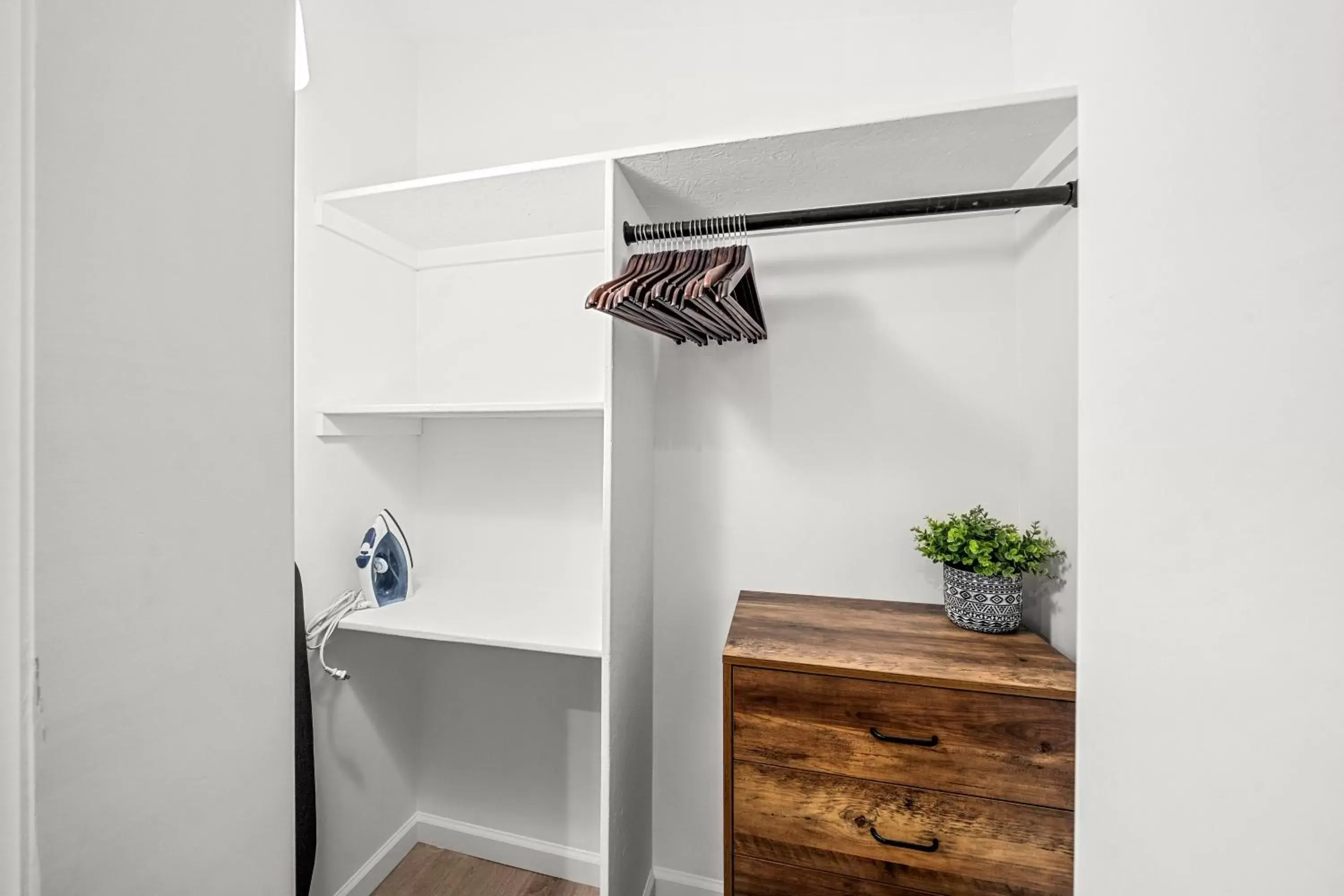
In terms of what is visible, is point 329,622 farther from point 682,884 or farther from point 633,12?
point 633,12

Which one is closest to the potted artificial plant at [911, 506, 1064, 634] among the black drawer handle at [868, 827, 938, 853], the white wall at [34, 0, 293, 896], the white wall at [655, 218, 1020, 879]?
the white wall at [655, 218, 1020, 879]

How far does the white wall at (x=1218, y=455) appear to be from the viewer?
17.4 inches

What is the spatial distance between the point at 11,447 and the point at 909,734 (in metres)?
1.11

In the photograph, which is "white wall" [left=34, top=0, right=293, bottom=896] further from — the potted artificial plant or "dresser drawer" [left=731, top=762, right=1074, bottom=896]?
the potted artificial plant

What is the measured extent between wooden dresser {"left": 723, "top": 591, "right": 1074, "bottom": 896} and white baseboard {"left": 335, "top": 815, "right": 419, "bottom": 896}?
1.13 m

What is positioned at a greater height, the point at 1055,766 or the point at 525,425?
the point at 525,425

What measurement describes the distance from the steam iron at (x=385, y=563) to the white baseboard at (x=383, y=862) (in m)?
0.77

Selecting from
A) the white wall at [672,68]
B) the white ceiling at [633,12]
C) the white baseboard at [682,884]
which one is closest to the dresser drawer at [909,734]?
the white baseboard at [682,884]

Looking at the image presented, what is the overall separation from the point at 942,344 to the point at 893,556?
0.55 metres

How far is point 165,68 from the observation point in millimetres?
258

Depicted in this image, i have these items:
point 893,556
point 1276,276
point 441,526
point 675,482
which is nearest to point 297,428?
point 441,526

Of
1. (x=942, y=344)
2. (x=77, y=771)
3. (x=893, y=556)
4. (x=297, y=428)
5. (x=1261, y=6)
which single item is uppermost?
(x=1261, y=6)

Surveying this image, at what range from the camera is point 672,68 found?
4.88 feet

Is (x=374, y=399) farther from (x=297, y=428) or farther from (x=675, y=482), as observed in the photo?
(x=675, y=482)
